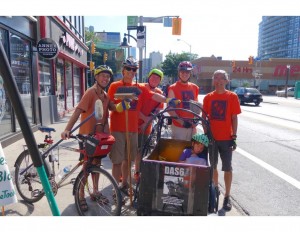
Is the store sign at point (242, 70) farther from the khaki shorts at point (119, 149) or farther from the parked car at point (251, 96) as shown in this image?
the khaki shorts at point (119, 149)

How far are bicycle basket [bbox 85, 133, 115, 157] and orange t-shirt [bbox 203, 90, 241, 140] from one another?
1506 mm

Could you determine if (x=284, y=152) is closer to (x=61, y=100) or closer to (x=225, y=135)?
(x=225, y=135)

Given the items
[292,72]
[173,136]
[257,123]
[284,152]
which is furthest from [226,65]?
[173,136]

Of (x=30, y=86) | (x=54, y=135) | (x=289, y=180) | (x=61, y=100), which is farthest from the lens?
(x=61, y=100)

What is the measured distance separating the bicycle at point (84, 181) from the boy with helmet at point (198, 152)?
0.97 metres

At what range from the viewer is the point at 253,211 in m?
3.40

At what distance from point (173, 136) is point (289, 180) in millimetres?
2402

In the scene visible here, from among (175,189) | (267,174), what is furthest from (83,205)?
(267,174)

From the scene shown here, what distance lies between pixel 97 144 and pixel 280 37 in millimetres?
74358

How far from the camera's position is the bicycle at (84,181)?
2.86 meters

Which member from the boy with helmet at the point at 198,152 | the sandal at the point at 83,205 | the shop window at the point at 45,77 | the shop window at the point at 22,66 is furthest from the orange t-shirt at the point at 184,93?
the shop window at the point at 45,77

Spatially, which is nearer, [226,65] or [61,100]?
[61,100]

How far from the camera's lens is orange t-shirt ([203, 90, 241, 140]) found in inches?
134

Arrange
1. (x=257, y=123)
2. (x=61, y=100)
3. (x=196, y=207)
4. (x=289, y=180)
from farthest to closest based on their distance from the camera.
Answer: (x=61, y=100) → (x=257, y=123) → (x=289, y=180) → (x=196, y=207)
